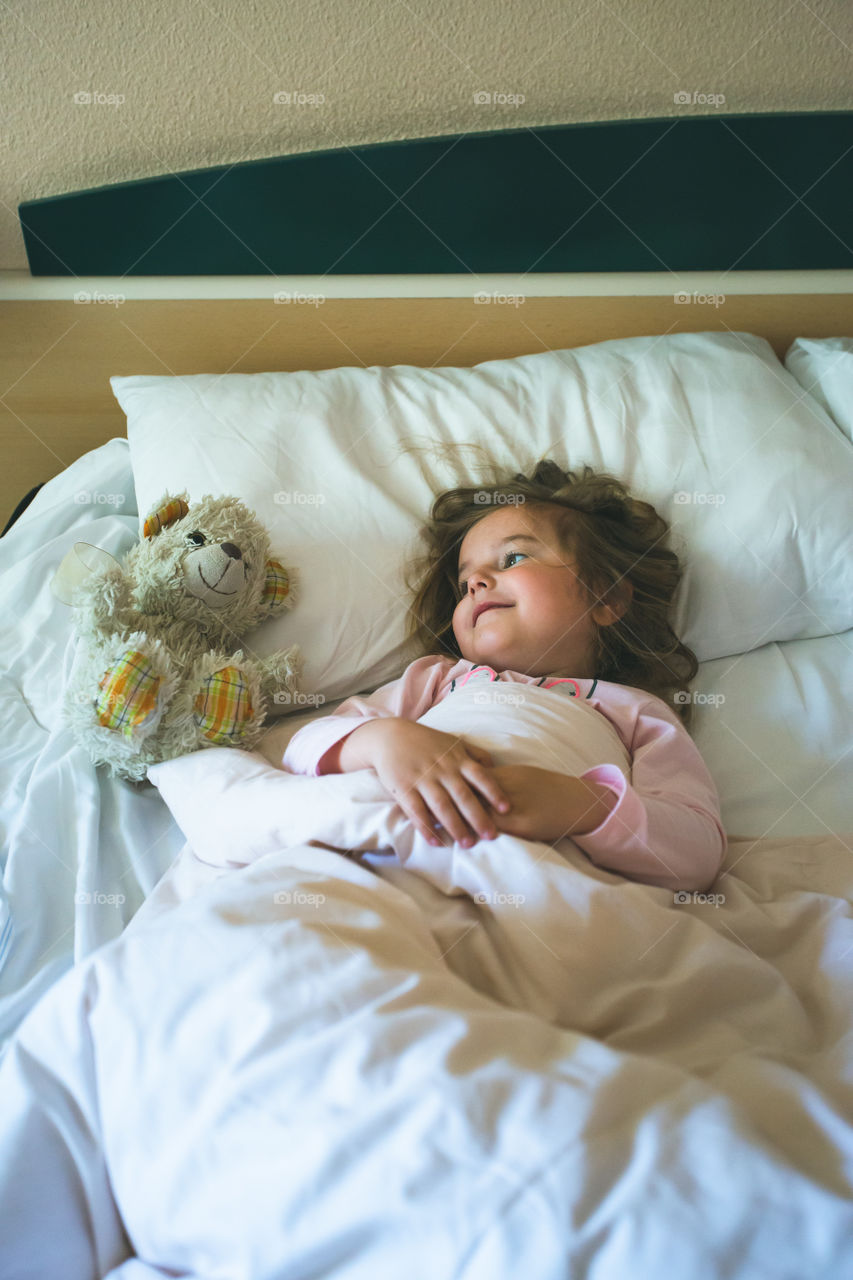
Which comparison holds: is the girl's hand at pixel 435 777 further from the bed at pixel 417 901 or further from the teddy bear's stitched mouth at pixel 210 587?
the teddy bear's stitched mouth at pixel 210 587

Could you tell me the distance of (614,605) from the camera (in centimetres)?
118

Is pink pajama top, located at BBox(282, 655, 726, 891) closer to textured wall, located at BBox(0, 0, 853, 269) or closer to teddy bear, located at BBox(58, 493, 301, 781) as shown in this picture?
teddy bear, located at BBox(58, 493, 301, 781)

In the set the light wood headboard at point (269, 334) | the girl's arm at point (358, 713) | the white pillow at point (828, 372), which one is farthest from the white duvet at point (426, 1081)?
the light wood headboard at point (269, 334)

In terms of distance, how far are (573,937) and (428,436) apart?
31.7 inches

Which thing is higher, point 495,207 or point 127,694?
point 495,207

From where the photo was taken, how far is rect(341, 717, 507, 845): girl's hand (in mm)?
801

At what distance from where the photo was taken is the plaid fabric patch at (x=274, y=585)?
3.75ft

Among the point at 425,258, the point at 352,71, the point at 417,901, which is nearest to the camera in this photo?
the point at 417,901

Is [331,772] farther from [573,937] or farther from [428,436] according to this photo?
[428,436]

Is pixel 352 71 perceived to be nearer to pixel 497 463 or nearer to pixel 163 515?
pixel 497 463

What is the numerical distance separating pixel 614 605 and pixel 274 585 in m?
0.43

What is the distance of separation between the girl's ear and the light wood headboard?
617mm

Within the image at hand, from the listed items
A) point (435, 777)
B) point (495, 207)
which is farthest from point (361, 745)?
point (495, 207)

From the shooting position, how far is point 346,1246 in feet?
1.70
